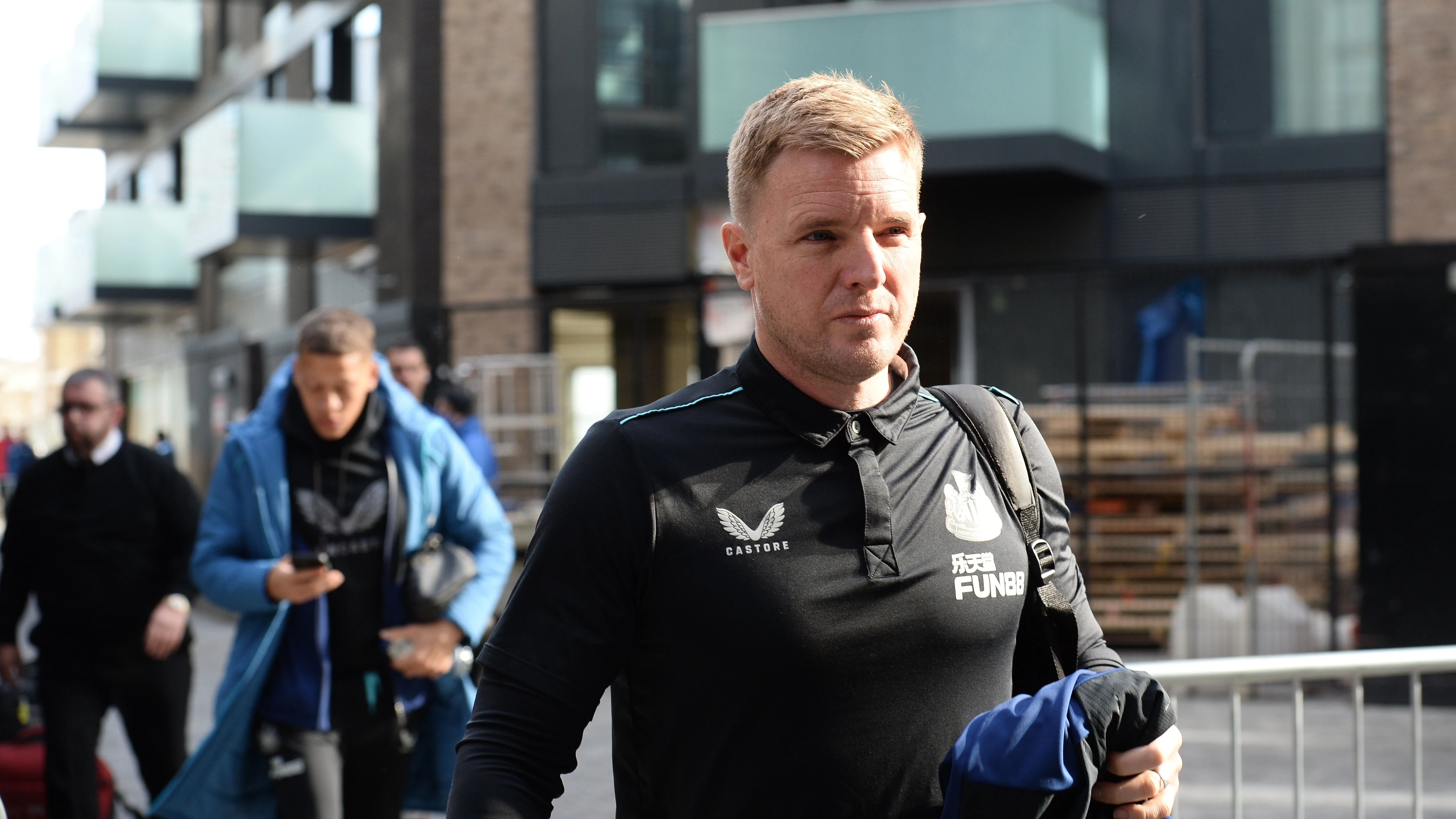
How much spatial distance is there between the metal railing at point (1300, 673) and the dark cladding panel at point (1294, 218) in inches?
462

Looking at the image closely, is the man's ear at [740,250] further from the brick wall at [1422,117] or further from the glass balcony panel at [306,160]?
the glass balcony panel at [306,160]

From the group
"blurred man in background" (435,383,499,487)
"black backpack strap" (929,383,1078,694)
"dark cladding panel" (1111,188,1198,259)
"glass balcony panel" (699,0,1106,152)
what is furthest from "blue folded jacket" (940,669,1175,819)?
"dark cladding panel" (1111,188,1198,259)

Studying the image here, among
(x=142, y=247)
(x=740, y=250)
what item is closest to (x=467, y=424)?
(x=740, y=250)

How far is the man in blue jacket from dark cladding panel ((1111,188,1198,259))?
11896 mm

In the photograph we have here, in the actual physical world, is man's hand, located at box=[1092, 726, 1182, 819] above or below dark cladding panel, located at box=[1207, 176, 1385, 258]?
below

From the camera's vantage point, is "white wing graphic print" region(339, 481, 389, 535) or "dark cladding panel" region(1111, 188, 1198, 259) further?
"dark cladding panel" region(1111, 188, 1198, 259)

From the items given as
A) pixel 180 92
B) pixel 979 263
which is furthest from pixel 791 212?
pixel 180 92

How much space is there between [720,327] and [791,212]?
33.2 ft

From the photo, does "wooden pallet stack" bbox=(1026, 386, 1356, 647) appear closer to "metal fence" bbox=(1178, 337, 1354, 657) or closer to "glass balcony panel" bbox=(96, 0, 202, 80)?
"metal fence" bbox=(1178, 337, 1354, 657)

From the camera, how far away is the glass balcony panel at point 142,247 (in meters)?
24.6

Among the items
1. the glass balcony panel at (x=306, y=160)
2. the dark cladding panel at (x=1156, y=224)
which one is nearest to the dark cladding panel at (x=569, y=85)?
the glass balcony panel at (x=306, y=160)

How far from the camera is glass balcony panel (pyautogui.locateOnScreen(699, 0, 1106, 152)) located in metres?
14.6

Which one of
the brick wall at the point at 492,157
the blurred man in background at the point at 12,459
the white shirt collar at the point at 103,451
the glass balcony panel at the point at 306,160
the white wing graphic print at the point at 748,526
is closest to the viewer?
the white wing graphic print at the point at 748,526

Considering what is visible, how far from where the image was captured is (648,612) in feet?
6.47
